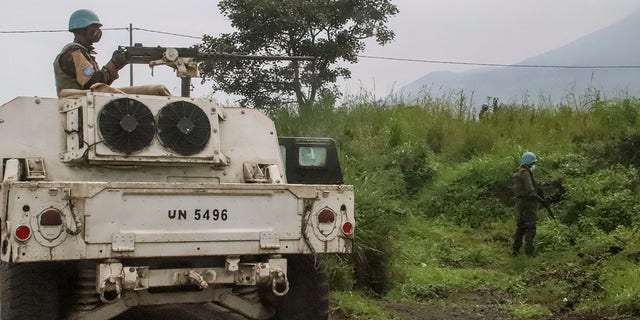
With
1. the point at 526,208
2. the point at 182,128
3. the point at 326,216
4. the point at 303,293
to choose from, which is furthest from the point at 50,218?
the point at 526,208

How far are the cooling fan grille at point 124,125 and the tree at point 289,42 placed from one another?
1095cm

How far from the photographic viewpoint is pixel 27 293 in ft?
16.8

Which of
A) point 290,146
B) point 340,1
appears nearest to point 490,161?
point 340,1

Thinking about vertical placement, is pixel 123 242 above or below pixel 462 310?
above

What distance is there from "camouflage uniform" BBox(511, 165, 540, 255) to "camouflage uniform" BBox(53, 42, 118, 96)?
673 centimetres

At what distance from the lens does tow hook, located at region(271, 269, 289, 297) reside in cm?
543

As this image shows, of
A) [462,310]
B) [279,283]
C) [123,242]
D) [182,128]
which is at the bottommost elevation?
[462,310]

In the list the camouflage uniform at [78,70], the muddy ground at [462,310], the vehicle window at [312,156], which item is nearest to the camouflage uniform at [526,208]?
the muddy ground at [462,310]

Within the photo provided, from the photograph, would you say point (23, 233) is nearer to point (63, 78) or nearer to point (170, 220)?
point (170, 220)

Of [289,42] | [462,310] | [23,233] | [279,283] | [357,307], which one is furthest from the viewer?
[289,42]

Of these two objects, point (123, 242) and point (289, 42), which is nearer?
point (123, 242)

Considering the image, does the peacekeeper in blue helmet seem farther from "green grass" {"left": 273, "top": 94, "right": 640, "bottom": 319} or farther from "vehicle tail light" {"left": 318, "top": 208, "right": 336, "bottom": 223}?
"green grass" {"left": 273, "top": 94, "right": 640, "bottom": 319}

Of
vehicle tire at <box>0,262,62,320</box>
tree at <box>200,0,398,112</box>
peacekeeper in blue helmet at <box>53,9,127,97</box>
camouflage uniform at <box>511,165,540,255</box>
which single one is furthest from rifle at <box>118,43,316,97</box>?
tree at <box>200,0,398,112</box>

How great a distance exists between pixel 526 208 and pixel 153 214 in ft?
24.8
